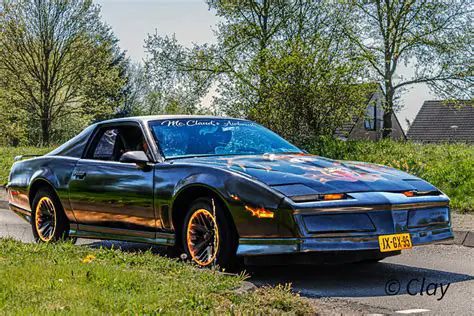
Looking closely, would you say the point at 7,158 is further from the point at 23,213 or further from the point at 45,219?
the point at 45,219

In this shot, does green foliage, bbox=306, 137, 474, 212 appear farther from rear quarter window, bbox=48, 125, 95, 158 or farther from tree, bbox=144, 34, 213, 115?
tree, bbox=144, 34, 213, 115

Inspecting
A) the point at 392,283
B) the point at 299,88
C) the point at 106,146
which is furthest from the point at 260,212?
the point at 299,88

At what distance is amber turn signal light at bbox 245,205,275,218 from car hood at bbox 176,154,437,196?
0.21 m

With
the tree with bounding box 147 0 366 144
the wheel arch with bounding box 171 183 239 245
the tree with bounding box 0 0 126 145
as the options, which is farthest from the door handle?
the tree with bounding box 0 0 126 145

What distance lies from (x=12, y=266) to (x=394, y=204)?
3229 mm

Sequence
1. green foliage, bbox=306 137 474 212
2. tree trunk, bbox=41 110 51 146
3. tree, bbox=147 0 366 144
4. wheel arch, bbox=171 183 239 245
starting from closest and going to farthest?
wheel arch, bbox=171 183 239 245
green foliage, bbox=306 137 474 212
tree, bbox=147 0 366 144
tree trunk, bbox=41 110 51 146

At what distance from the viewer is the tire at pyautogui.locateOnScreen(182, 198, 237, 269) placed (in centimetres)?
658

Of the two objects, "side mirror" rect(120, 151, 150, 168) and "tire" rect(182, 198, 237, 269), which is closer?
"tire" rect(182, 198, 237, 269)

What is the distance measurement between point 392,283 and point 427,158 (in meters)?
9.45

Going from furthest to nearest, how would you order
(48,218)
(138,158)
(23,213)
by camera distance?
(23,213) → (48,218) → (138,158)

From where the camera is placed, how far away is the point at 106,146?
28.5 ft

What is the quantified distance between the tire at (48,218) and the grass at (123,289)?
1805 mm

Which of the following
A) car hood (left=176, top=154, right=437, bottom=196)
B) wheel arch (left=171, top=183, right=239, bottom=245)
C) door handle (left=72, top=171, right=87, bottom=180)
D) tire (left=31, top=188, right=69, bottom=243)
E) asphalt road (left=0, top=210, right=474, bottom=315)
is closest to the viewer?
asphalt road (left=0, top=210, right=474, bottom=315)

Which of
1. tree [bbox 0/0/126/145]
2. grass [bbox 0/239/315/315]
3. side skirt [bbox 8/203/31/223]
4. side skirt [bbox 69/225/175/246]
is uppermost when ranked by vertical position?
tree [bbox 0/0/126/145]
